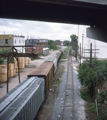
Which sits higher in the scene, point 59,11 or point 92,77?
point 59,11

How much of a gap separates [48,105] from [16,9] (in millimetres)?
8445

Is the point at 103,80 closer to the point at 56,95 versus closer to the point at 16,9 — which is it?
the point at 56,95

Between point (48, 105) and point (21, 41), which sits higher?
point (21, 41)

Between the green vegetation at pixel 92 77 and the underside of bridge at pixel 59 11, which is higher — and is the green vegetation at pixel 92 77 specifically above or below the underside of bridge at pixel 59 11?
below

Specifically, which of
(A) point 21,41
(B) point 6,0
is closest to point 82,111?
(B) point 6,0

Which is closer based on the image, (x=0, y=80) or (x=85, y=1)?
(x=85, y=1)

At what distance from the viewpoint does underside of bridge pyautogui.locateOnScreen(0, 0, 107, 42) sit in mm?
3512

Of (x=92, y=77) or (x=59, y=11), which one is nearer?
(x=59, y=11)

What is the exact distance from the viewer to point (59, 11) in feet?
15.2

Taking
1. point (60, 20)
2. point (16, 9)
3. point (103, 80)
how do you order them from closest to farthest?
point (16, 9) < point (60, 20) < point (103, 80)

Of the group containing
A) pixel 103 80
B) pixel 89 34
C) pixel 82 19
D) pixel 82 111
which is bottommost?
pixel 82 111

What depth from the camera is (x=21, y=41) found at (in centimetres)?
3781

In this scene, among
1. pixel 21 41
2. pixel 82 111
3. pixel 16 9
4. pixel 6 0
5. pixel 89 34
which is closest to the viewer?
pixel 6 0

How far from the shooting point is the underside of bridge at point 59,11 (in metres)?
3.51
